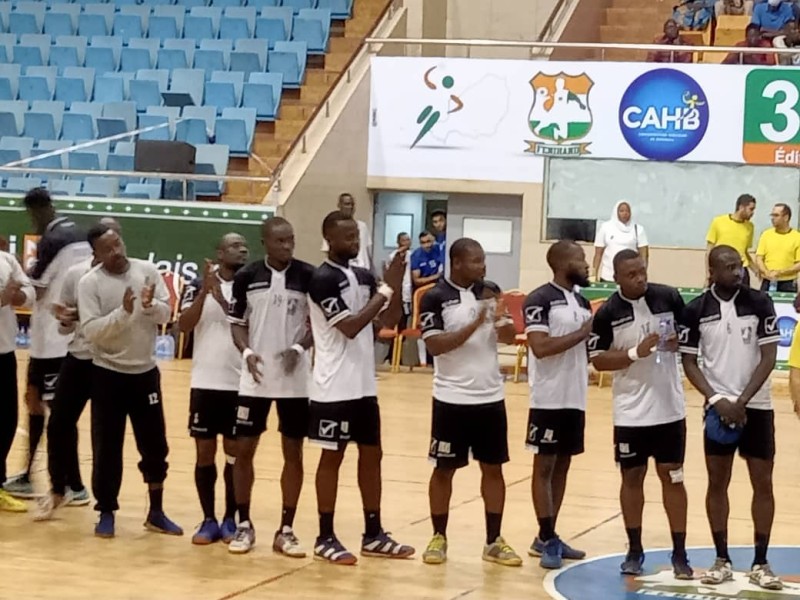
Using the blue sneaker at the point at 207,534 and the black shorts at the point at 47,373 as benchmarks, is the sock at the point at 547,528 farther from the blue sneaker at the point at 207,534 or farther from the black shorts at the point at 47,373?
the black shorts at the point at 47,373

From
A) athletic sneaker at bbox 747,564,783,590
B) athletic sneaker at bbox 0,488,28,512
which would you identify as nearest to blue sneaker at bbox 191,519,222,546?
athletic sneaker at bbox 0,488,28,512

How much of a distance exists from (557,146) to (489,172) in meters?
0.97


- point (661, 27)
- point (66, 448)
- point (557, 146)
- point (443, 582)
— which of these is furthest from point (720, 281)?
point (661, 27)

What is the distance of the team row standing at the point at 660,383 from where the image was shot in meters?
8.06

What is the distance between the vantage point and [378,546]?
346 inches

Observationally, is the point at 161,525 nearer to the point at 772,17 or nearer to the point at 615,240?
the point at 615,240

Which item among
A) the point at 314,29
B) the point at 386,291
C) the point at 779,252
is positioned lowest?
the point at 386,291

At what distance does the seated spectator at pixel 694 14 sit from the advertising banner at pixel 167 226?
21.7ft

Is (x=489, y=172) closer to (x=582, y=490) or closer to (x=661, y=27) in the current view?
(x=661, y=27)

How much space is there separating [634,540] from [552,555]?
1.63 ft

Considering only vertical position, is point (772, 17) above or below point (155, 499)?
above

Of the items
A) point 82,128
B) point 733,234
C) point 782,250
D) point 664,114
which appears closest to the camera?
point 782,250

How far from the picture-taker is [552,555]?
8641mm

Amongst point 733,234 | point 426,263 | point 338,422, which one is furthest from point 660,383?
point 426,263
